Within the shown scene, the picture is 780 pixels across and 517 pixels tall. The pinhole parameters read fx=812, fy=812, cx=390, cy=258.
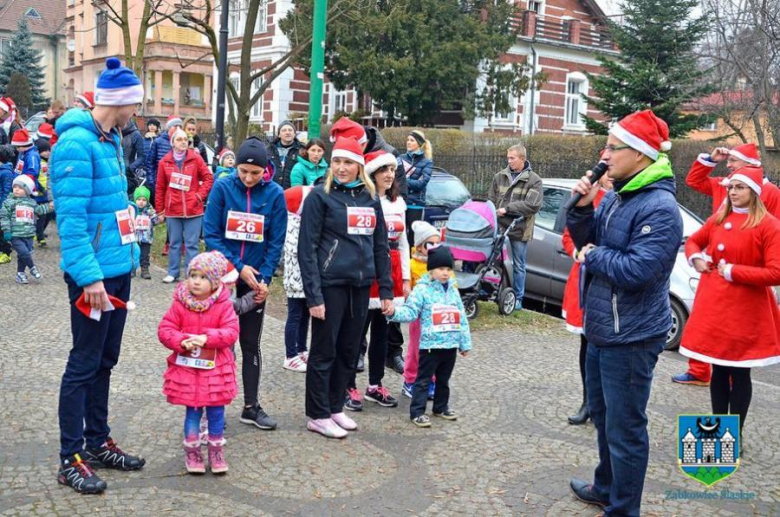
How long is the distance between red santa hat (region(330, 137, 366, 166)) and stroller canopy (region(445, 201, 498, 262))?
13.9ft

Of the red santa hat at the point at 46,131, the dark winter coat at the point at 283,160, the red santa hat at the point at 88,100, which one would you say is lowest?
the dark winter coat at the point at 283,160

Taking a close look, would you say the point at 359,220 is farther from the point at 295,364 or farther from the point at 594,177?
the point at 295,364

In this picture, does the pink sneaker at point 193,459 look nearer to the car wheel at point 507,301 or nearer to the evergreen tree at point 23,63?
the car wheel at point 507,301

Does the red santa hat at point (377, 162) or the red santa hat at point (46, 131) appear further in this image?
the red santa hat at point (46, 131)

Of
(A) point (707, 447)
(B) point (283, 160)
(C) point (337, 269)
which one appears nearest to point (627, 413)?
(A) point (707, 447)

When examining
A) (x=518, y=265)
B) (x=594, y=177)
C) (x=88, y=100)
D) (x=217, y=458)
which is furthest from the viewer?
(x=518, y=265)

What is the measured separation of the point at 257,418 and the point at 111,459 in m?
1.19

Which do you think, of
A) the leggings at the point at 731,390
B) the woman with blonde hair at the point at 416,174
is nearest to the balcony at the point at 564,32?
the woman with blonde hair at the point at 416,174

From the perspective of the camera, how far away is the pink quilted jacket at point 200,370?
15.9 ft

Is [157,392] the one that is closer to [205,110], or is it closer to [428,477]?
[428,477]

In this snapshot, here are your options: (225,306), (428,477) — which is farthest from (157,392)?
(428,477)

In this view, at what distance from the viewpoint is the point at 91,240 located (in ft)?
15.0

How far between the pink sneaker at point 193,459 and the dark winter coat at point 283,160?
5.87m

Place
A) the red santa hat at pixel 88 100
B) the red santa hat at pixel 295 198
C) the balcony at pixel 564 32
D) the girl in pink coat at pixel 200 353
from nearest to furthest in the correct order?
1. the girl in pink coat at pixel 200 353
2. the red santa hat at pixel 88 100
3. the red santa hat at pixel 295 198
4. the balcony at pixel 564 32
